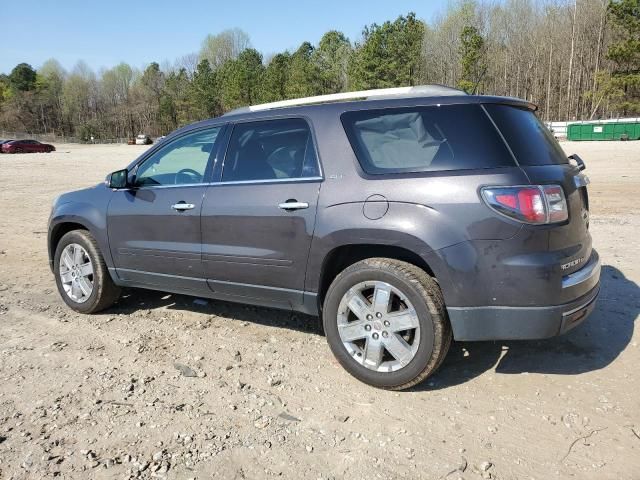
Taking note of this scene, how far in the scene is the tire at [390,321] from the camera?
10.3 feet

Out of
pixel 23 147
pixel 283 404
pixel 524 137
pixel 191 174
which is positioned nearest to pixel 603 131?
pixel 524 137

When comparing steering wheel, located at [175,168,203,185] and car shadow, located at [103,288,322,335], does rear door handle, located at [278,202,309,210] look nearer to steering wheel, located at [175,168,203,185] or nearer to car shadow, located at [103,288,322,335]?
steering wheel, located at [175,168,203,185]

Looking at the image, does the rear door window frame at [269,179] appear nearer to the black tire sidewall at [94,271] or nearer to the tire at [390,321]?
the tire at [390,321]

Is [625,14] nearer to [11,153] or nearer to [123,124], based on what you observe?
[11,153]

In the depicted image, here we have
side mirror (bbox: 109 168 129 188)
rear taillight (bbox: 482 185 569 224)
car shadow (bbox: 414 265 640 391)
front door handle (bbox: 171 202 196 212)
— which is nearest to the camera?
rear taillight (bbox: 482 185 569 224)

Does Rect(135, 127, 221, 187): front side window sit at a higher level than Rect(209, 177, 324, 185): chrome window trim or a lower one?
higher

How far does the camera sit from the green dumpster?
41.2 m

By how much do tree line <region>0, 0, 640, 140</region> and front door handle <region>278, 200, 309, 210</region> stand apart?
42836 mm

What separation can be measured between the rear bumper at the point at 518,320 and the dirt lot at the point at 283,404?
1.53 feet

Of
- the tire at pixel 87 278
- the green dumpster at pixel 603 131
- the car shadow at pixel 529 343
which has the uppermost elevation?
the green dumpster at pixel 603 131

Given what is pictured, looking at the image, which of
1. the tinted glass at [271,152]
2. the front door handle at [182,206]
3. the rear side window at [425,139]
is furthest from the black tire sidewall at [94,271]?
the rear side window at [425,139]

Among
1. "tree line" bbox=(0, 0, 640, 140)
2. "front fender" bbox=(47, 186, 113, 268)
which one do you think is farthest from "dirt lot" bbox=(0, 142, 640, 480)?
"tree line" bbox=(0, 0, 640, 140)

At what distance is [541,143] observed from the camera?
3371mm

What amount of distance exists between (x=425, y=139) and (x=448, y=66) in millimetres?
71751
